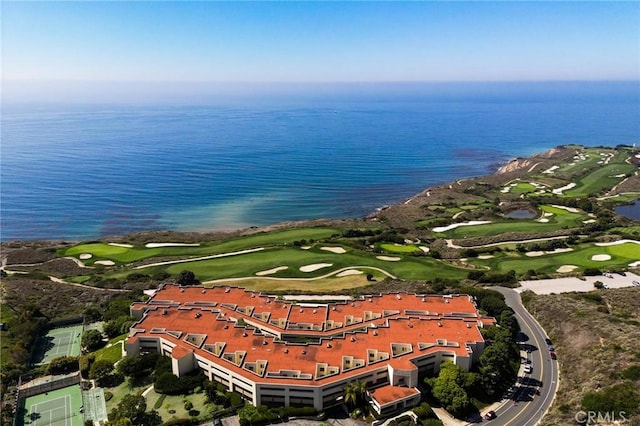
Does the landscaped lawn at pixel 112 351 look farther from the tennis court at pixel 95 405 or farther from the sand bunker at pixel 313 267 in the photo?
the sand bunker at pixel 313 267

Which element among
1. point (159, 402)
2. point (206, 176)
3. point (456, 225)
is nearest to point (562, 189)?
point (456, 225)

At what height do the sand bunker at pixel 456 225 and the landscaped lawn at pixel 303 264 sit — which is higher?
the landscaped lawn at pixel 303 264

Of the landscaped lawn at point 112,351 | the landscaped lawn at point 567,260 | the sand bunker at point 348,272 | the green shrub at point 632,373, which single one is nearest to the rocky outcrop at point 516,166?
the landscaped lawn at point 567,260

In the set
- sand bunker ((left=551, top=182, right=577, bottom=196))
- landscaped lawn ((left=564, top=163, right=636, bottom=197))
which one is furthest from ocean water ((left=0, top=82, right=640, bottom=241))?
landscaped lawn ((left=564, top=163, right=636, bottom=197))

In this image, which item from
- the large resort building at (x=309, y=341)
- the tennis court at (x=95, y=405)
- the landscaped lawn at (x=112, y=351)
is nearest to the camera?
the large resort building at (x=309, y=341)

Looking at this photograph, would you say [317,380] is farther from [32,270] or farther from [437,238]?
Answer: [32,270]

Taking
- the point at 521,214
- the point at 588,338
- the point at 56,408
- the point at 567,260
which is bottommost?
the point at 56,408

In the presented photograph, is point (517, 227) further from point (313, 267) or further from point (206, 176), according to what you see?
point (206, 176)

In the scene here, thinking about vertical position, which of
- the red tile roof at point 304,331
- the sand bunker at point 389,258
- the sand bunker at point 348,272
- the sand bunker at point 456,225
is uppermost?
the red tile roof at point 304,331

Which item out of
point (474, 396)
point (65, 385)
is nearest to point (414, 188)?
point (474, 396)
